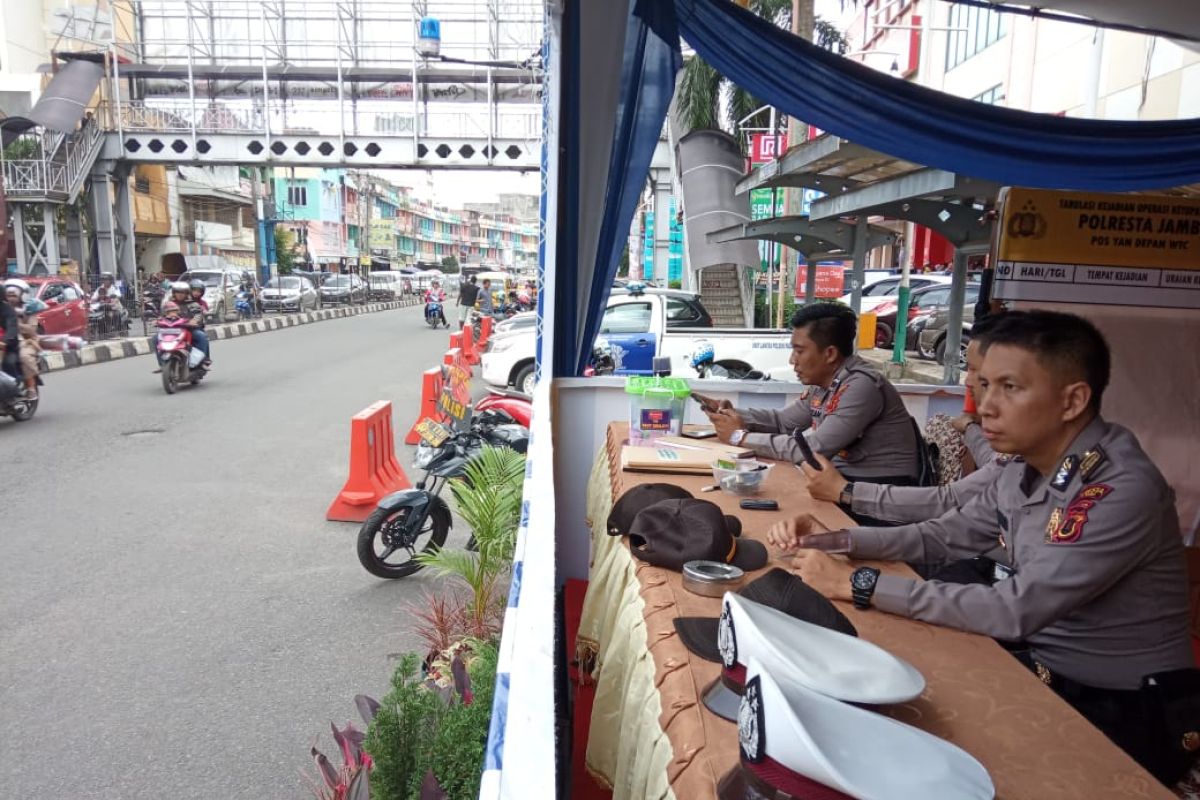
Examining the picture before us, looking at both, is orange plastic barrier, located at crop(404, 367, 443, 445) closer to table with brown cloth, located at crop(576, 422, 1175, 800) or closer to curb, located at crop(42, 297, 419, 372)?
table with brown cloth, located at crop(576, 422, 1175, 800)

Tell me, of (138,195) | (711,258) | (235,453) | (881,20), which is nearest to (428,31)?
(711,258)

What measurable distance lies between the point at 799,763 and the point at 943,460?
312cm

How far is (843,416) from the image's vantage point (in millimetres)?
3186

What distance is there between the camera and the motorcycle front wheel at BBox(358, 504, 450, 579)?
14.5 feet

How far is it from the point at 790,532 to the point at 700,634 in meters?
0.61

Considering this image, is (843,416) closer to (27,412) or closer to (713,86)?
(27,412)

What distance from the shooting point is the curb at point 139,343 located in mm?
12828

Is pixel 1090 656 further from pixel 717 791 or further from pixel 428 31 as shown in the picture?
pixel 428 31

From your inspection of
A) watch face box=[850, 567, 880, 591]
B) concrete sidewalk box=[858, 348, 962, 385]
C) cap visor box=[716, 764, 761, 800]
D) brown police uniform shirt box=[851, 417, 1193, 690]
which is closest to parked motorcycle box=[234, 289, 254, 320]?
concrete sidewalk box=[858, 348, 962, 385]

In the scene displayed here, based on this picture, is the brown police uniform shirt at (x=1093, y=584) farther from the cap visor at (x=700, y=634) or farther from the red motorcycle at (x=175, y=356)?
the red motorcycle at (x=175, y=356)

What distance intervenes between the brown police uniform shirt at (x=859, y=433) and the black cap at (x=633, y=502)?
41.0 inches

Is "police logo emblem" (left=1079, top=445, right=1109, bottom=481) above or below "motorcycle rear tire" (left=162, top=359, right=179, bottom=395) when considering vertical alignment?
above

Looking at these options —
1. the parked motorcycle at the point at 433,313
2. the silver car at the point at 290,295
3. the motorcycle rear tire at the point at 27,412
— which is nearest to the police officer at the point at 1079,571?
the motorcycle rear tire at the point at 27,412

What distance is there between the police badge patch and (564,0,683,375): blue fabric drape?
10.4ft
